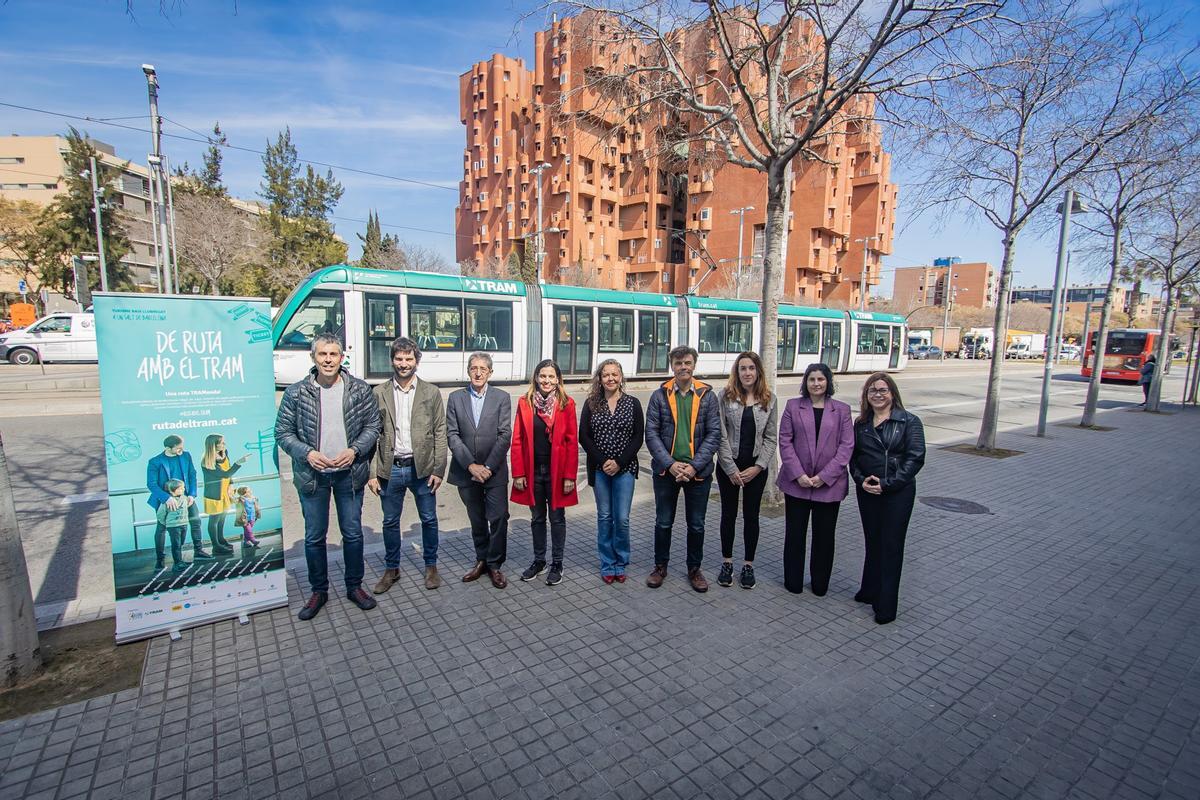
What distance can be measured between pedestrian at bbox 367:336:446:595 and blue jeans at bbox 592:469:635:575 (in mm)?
1311

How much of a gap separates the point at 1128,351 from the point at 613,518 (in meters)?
35.5

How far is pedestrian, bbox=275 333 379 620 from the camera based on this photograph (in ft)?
12.8

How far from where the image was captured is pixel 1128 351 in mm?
28000

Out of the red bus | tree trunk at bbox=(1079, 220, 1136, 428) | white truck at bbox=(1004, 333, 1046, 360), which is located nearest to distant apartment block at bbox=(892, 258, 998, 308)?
white truck at bbox=(1004, 333, 1046, 360)

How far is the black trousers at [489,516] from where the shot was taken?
15.1ft

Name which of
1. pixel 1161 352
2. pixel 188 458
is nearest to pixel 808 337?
pixel 1161 352

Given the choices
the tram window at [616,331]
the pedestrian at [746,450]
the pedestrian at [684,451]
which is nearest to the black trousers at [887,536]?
the pedestrian at [746,450]

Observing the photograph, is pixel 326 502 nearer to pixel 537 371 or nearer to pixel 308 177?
pixel 537 371

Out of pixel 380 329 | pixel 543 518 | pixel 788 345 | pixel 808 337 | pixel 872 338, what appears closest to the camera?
pixel 543 518

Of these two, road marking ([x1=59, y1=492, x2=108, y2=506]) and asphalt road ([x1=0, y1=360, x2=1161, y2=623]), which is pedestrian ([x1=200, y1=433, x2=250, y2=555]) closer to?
asphalt road ([x1=0, y1=360, x2=1161, y2=623])

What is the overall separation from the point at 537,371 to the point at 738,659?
2556 mm

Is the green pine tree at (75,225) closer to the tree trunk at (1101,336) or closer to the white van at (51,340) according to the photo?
the white van at (51,340)

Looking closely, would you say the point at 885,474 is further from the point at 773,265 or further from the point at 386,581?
the point at 386,581

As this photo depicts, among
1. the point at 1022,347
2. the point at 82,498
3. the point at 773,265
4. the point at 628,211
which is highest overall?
the point at 628,211
